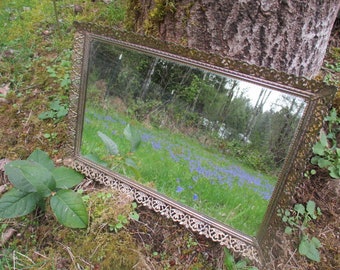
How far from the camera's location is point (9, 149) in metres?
2.07

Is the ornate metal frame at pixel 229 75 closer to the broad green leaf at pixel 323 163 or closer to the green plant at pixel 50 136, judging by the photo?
the green plant at pixel 50 136

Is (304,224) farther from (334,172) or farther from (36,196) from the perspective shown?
(36,196)

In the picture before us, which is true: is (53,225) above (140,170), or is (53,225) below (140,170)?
below

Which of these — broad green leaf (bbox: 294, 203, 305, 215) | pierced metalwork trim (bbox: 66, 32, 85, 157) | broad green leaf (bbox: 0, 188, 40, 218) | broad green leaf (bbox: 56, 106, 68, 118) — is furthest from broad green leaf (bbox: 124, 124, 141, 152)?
broad green leaf (bbox: 294, 203, 305, 215)

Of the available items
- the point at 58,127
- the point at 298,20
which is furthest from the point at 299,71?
the point at 58,127

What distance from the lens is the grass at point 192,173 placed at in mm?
1512

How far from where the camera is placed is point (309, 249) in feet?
5.23

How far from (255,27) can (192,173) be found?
0.81 meters

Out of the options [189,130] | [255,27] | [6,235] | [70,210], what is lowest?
[6,235]

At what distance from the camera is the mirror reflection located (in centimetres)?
142

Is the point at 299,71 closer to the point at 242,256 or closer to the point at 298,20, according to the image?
the point at 298,20

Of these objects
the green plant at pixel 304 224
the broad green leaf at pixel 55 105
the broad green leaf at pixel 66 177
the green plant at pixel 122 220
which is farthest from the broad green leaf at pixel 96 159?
the green plant at pixel 304 224

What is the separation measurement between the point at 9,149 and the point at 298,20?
1.87 meters

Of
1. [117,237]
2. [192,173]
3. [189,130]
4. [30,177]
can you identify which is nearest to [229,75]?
[189,130]
